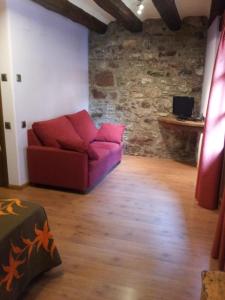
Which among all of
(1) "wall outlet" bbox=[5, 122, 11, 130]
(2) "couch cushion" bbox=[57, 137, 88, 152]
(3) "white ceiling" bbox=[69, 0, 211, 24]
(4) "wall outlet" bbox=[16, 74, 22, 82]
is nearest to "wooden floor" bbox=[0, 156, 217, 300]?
(2) "couch cushion" bbox=[57, 137, 88, 152]

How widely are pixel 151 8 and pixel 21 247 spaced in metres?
4.00

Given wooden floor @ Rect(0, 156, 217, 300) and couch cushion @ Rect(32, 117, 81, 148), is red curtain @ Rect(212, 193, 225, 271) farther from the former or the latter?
couch cushion @ Rect(32, 117, 81, 148)

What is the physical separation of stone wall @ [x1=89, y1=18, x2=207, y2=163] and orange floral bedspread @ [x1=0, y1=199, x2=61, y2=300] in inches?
147

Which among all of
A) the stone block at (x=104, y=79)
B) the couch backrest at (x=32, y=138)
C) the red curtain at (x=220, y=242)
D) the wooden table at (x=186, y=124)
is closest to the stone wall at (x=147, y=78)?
the stone block at (x=104, y=79)

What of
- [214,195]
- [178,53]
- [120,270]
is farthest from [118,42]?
[120,270]

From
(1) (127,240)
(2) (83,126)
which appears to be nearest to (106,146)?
(2) (83,126)

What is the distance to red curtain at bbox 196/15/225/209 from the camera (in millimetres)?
2938

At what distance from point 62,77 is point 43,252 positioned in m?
3.24

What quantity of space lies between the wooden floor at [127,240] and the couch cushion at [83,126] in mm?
928

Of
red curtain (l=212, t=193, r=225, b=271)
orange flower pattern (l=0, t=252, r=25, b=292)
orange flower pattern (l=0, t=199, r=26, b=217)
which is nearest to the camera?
orange flower pattern (l=0, t=252, r=25, b=292)

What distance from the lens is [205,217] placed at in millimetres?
3006

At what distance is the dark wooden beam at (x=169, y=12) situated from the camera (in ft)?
11.1

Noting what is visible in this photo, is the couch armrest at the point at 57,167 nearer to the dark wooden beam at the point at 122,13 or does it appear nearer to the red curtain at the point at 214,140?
the red curtain at the point at 214,140

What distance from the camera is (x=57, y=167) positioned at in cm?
354
